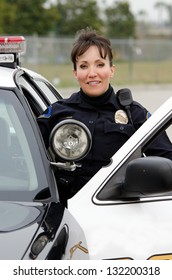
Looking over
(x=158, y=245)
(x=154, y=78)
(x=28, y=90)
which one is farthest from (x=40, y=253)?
(x=154, y=78)

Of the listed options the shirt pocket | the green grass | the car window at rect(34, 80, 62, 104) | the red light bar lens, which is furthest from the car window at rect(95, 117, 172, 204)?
the green grass

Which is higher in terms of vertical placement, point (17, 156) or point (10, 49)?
point (10, 49)

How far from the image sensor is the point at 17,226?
3018mm

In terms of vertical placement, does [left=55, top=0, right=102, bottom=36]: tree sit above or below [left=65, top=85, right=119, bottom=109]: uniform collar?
below

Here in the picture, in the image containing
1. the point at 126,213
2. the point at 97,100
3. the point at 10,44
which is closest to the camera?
the point at 126,213

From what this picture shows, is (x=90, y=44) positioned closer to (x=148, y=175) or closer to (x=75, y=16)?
(x=148, y=175)

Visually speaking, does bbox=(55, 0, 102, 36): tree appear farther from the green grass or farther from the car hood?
the car hood

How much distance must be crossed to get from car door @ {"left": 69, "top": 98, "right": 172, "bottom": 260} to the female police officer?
1.18ft

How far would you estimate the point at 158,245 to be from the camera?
11.2 ft

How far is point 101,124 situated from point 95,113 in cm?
10

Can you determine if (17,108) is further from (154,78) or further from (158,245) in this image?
(154,78)

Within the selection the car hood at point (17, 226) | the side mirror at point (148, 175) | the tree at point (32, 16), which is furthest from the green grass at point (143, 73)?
the car hood at point (17, 226)

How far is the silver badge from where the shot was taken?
3941 mm

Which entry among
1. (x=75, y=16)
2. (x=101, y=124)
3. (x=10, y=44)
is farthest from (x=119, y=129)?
(x=75, y=16)
